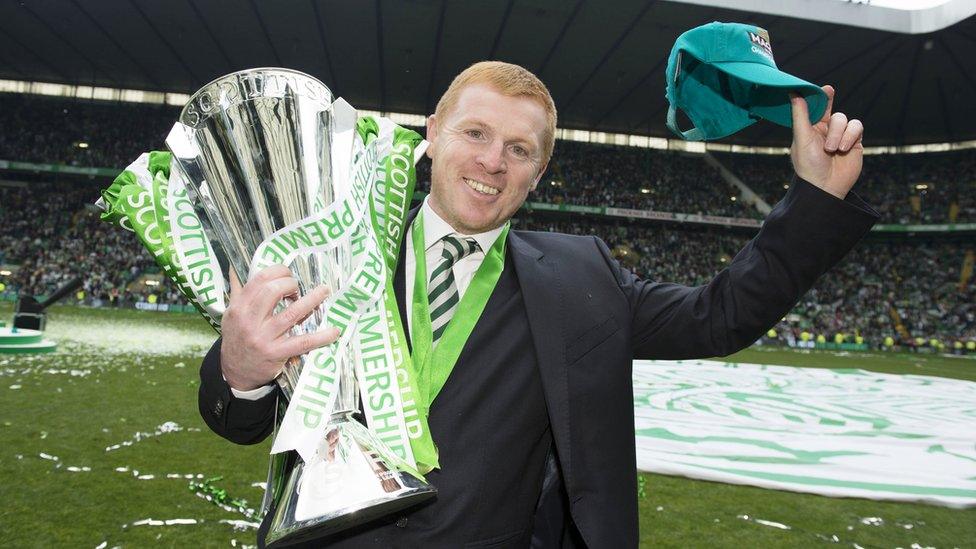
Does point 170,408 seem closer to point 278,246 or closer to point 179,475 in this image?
point 179,475

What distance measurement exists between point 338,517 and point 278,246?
523 millimetres

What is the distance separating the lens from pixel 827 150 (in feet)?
5.23

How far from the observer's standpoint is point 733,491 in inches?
194

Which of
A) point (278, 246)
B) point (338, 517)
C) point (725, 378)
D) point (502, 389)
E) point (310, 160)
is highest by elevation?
point (310, 160)

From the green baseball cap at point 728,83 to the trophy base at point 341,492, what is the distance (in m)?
1.18

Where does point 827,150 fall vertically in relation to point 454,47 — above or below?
below

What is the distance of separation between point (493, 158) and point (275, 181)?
0.60m

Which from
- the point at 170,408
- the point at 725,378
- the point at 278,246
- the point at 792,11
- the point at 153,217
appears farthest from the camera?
the point at 792,11

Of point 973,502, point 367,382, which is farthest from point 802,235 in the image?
point 973,502

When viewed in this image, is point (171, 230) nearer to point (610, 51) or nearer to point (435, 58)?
point (610, 51)

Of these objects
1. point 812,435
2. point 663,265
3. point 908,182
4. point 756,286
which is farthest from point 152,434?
point 908,182

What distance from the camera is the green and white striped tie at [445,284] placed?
174cm

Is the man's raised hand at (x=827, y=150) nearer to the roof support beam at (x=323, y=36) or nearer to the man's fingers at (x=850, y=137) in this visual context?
the man's fingers at (x=850, y=137)

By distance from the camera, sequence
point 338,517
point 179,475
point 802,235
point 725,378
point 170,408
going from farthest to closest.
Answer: point 725,378 < point 170,408 < point 179,475 < point 802,235 < point 338,517
